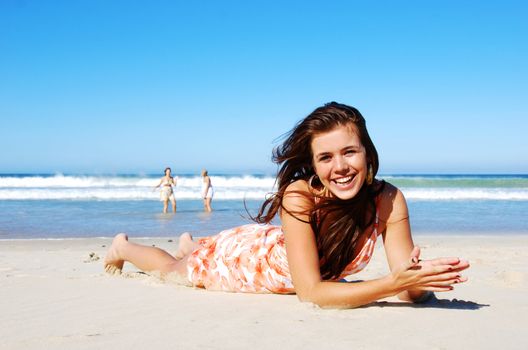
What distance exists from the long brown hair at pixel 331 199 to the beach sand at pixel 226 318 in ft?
1.35

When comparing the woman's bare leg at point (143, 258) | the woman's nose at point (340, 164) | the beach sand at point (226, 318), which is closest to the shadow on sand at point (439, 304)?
the beach sand at point (226, 318)

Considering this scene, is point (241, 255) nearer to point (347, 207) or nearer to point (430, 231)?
point (347, 207)

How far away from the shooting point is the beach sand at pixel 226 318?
274cm

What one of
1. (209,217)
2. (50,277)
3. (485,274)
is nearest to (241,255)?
(50,277)

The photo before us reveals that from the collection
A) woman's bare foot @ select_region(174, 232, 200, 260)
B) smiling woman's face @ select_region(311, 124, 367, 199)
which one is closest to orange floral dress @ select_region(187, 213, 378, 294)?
woman's bare foot @ select_region(174, 232, 200, 260)

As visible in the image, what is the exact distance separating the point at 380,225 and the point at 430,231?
8.76 m

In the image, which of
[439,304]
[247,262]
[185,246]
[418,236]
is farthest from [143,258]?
[418,236]

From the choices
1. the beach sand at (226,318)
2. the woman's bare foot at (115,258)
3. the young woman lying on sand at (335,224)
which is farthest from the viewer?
the woman's bare foot at (115,258)

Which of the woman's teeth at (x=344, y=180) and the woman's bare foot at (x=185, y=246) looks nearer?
the woman's teeth at (x=344, y=180)

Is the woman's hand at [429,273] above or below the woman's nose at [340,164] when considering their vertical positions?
below

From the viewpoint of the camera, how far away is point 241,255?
13.3ft

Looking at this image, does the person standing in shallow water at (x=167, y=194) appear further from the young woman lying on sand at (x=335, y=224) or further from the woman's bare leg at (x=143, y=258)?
the young woman lying on sand at (x=335, y=224)

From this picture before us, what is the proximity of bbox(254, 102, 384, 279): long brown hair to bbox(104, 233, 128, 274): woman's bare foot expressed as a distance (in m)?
2.12

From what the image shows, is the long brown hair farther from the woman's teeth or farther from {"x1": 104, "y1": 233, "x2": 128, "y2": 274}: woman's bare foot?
{"x1": 104, "y1": 233, "x2": 128, "y2": 274}: woman's bare foot
